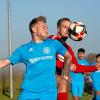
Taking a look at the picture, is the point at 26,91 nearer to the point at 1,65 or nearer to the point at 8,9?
the point at 1,65

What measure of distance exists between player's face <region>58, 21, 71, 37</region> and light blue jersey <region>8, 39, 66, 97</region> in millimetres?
2054

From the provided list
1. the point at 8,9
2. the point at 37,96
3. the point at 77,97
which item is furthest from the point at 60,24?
the point at 8,9

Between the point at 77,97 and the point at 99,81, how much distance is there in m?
1.71

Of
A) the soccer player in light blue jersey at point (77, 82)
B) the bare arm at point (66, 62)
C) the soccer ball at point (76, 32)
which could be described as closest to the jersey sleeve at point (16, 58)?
the bare arm at point (66, 62)

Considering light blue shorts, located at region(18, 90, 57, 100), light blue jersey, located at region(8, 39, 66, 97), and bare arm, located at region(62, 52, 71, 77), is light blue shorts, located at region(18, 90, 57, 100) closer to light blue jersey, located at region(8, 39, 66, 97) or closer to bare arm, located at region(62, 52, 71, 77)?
light blue jersey, located at region(8, 39, 66, 97)

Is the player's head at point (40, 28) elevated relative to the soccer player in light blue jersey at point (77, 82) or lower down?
elevated

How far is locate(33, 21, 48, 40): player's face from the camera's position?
7.31m

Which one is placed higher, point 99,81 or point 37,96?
point 37,96

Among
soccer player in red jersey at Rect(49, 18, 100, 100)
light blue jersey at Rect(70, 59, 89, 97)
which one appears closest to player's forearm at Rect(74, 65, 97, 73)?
soccer player in red jersey at Rect(49, 18, 100, 100)

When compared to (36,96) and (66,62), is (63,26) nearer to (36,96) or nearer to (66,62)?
(66,62)

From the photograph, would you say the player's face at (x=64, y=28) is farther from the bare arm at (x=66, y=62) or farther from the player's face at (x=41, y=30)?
the player's face at (x=41, y=30)

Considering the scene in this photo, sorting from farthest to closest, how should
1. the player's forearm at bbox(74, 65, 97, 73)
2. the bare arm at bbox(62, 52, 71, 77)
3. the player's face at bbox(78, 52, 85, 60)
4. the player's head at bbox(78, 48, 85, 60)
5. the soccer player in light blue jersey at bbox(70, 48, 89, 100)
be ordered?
the soccer player in light blue jersey at bbox(70, 48, 89, 100)
the player's face at bbox(78, 52, 85, 60)
the player's head at bbox(78, 48, 85, 60)
the player's forearm at bbox(74, 65, 97, 73)
the bare arm at bbox(62, 52, 71, 77)

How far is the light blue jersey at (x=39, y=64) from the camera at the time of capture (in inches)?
280

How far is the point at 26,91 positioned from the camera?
23.4ft
